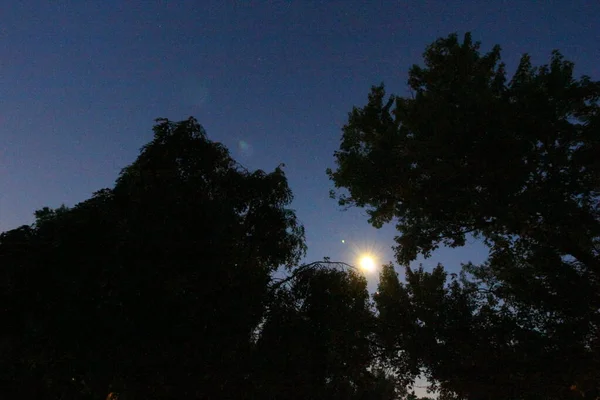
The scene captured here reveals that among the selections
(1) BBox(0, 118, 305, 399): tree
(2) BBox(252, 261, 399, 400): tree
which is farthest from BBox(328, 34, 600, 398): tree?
(1) BBox(0, 118, 305, 399): tree

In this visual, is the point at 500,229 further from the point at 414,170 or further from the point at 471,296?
the point at 414,170

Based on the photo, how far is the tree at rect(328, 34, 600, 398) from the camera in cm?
1043

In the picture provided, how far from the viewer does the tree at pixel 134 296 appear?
27.7 feet

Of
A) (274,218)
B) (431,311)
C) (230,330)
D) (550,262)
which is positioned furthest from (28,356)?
(550,262)

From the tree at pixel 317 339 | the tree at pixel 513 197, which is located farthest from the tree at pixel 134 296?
the tree at pixel 513 197

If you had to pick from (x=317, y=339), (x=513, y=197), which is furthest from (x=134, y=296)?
(x=513, y=197)

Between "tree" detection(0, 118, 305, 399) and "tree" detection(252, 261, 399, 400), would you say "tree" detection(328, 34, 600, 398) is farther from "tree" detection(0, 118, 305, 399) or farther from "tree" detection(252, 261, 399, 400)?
"tree" detection(0, 118, 305, 399)

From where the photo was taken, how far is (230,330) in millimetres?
10016

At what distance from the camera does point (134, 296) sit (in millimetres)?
9055

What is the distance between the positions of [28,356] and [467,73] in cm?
1770

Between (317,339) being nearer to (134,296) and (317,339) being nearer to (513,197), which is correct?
(134,296)

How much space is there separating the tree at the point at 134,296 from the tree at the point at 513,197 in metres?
7.14

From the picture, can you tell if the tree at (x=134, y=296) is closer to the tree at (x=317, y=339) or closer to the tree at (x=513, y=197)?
the tree at (x=317, y=339)

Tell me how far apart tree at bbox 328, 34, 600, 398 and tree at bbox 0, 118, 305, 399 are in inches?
281
